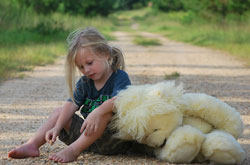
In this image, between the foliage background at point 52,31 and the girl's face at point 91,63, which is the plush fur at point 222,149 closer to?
the girl's face at point 91,63

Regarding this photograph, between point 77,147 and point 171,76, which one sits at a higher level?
point 77,147

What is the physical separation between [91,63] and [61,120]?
1.53 feet

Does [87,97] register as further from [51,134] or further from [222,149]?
[222,149]

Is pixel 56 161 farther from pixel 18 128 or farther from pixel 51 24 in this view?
pixel 51 24

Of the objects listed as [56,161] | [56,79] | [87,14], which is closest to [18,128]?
[56,161]

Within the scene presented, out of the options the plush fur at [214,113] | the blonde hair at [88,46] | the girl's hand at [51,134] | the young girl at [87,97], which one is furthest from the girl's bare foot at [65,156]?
the plush fur at [214,113]

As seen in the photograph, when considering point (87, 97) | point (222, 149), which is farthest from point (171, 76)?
point (222, 149)

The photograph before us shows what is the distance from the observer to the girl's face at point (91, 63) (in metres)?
3.10

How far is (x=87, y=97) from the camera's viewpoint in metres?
3.30

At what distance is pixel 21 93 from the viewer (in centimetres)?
592

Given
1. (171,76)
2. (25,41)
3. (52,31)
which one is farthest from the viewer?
(52,31)

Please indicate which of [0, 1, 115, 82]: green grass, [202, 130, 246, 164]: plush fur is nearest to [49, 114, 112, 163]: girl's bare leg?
[202, 130, 246, 164]: plush fur

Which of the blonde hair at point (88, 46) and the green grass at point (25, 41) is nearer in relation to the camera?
the blonde hair at point (88, 46)

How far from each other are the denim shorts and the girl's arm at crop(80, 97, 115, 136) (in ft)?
0.59
